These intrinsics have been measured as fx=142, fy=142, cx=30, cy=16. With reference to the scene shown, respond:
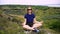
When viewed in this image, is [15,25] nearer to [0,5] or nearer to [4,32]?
[4,32]

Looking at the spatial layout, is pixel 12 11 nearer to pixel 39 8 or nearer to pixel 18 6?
pixel 18 6

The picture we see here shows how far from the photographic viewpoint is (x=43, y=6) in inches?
39.4

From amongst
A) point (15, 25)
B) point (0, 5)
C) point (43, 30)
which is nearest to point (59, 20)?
point (43, 30)

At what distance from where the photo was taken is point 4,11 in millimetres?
995

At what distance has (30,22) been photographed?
3.14ft

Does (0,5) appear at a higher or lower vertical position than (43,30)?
higher

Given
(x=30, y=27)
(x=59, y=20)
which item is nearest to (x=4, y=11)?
(x=30, y=27)

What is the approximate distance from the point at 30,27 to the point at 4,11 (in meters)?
0.22

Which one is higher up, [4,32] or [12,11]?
[12,11]

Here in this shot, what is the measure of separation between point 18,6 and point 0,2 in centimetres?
13

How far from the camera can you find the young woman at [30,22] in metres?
0.94

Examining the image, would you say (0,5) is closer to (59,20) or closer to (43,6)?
(43,6)

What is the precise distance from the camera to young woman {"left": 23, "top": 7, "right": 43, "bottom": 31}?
939 mm

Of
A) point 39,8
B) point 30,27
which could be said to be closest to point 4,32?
point 30,27
